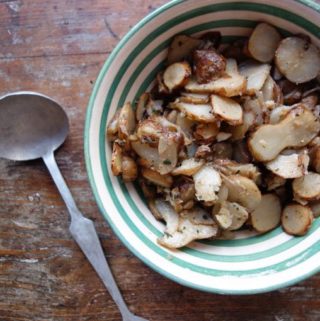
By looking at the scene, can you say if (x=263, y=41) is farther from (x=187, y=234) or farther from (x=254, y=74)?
(x=187, y=234)

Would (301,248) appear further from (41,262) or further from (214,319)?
(41,262)

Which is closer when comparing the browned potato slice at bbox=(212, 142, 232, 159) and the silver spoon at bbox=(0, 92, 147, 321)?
the browned potato slice at bbox=(212, 142, 232, 159)

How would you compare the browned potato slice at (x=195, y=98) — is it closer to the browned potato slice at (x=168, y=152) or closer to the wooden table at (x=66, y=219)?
the browned potato slice at (x=168, y=152)

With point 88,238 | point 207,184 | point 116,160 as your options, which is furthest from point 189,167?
point 88,238

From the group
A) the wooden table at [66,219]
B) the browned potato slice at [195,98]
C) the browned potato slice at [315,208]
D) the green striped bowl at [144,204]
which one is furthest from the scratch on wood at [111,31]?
the browned potato slice at [315,208]

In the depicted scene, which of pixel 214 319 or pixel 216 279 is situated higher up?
pixel 216 279

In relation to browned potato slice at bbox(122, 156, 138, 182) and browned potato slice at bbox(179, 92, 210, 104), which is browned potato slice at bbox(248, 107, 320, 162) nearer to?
browned potato slice at bbox(179, 92, 210, 104)

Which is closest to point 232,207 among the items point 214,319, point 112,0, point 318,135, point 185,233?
point 185,233

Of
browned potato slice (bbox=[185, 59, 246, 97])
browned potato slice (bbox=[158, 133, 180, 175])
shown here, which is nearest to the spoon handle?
browned potato slice (bbox=[158, 133, 180, 175])
